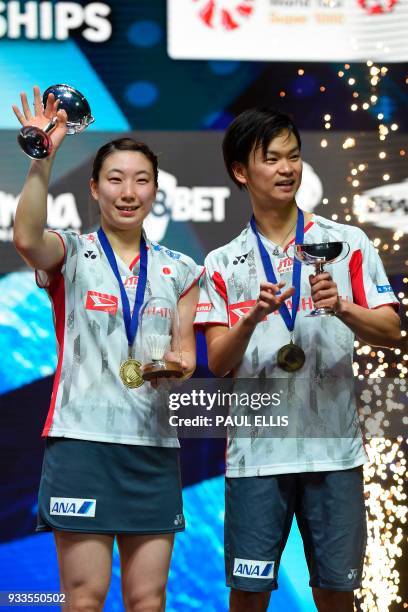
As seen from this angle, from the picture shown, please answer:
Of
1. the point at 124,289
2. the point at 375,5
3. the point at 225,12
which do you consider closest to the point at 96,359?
the point at 124,289

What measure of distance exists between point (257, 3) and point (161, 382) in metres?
1.90

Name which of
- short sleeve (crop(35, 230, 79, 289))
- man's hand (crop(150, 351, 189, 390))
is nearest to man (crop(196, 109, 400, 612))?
man's hand (crop(150, 351, 189, 390))

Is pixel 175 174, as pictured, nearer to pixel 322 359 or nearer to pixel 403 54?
pixel 403 54

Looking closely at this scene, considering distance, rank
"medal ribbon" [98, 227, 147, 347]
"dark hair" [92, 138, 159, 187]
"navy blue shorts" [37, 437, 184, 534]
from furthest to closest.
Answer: "dark hair" [92, 138, 159, 187] < "medal ribbon" [98, 227, 147, 347] < "navy blue shorts" [37, 437, 184, 534]

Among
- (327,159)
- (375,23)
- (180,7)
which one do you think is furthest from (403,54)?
(180,7)

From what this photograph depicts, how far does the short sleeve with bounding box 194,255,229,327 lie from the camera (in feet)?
9.83

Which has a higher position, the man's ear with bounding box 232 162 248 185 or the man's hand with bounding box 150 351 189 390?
the man's ear with bounding box 232 162 248 185

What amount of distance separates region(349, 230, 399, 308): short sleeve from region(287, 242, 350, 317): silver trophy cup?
0.17m

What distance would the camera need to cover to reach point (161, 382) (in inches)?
108

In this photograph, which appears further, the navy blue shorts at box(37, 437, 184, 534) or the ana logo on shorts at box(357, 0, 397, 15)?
the ana logo on shorts at box(357, 0, 397, 15)

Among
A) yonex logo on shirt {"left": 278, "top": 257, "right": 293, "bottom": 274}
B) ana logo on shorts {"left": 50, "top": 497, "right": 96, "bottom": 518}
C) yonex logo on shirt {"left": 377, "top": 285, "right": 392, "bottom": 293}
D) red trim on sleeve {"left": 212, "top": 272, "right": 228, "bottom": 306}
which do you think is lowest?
ana logo on shorts {"left": 50, "top": 497, "right": 96, "bottom": 518}

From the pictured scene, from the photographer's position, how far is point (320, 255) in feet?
9.10

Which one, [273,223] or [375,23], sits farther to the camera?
[375,23]

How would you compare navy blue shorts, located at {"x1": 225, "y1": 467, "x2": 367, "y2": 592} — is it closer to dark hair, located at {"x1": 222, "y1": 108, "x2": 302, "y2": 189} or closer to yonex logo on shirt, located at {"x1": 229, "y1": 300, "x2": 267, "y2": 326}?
yonex logo on shirt, located at {"x1": 229, "y1": 300, "x2": 267, "y2": 326}
